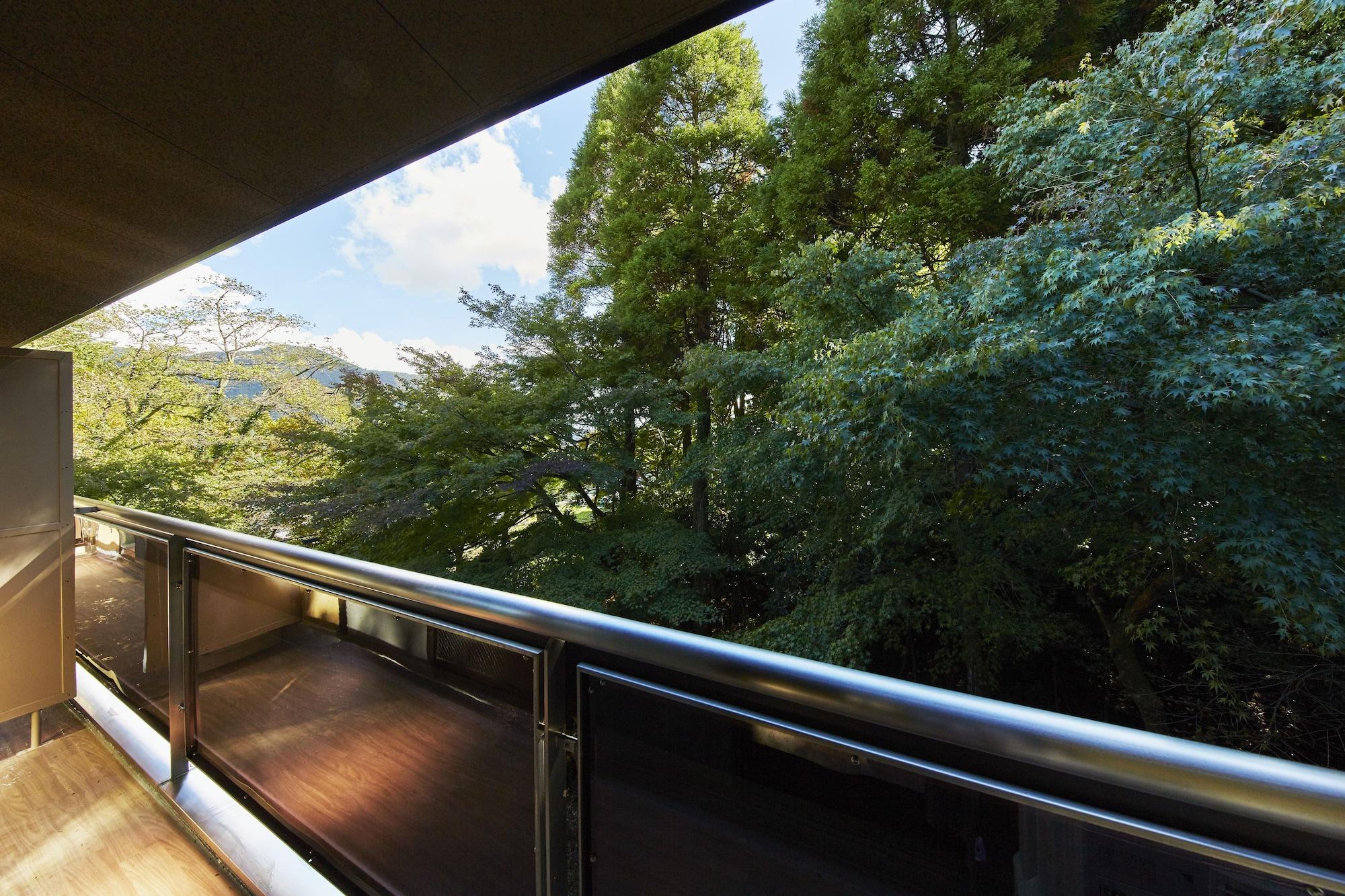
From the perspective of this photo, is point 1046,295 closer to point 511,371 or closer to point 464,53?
point 464,53

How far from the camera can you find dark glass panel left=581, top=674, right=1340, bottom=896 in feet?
1.50

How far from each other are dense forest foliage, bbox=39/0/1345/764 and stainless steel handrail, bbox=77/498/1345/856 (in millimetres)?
4247

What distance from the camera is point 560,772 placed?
87 centimetres

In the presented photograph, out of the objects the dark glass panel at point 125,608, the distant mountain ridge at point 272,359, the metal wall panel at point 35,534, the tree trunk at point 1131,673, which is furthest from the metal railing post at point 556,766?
the distant mountain ridge at point 272,359

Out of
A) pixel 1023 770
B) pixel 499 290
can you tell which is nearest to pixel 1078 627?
pixel 1023 770

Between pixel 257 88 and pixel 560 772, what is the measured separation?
1.27m

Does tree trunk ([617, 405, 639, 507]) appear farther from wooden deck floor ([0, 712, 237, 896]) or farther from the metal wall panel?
wooden deck floor ([0, 712, 237, 896])

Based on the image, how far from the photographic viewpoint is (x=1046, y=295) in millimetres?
4246

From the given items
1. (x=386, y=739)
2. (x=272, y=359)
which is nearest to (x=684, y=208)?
(x=272, y=359)

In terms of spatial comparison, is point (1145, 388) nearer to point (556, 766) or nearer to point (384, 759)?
point (556, 766)

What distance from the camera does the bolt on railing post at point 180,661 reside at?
157 centimetres

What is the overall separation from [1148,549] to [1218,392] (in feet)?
5.93

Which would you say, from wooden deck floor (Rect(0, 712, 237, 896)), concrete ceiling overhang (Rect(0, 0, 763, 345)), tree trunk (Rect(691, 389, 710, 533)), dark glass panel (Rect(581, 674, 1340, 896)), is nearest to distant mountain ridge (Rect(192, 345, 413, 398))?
tree trunk (Rect(691, 389, 710, 533))

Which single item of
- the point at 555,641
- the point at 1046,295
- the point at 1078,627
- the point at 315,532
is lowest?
the point at 1078,627
